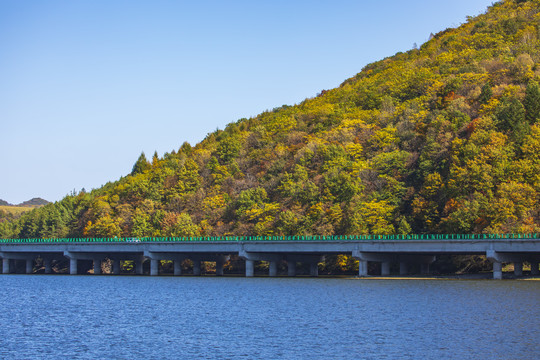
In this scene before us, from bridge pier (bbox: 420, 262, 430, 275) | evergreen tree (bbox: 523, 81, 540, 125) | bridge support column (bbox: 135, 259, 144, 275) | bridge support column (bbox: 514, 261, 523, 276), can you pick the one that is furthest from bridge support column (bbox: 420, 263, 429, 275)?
bridge support column (bbox: 135, 259, 144, 275)

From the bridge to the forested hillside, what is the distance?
4.95 metres

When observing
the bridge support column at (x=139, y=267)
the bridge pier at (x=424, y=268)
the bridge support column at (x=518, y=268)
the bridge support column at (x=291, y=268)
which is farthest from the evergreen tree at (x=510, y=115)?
the bridge support column at (x=139, y=267)

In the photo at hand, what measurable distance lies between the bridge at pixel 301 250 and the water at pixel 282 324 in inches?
654

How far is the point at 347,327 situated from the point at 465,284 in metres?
43.8

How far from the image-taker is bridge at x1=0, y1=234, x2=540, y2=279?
10062 cm

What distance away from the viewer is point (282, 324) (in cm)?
5438

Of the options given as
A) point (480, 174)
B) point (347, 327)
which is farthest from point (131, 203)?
point (347, 327)

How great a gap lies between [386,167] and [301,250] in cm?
3131

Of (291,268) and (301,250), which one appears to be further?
(291,268)

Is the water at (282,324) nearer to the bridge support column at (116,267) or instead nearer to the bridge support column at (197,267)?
the bridge support column at (197,267)

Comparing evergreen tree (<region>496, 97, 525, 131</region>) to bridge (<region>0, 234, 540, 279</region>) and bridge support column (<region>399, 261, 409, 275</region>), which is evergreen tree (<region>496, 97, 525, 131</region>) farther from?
bridge support column (<region>399, 261, 409, 275</region>)

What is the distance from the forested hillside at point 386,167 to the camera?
113062 millimetres

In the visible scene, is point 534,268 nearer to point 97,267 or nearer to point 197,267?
point 197,267

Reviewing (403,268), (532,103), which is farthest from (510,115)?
(403,268)
